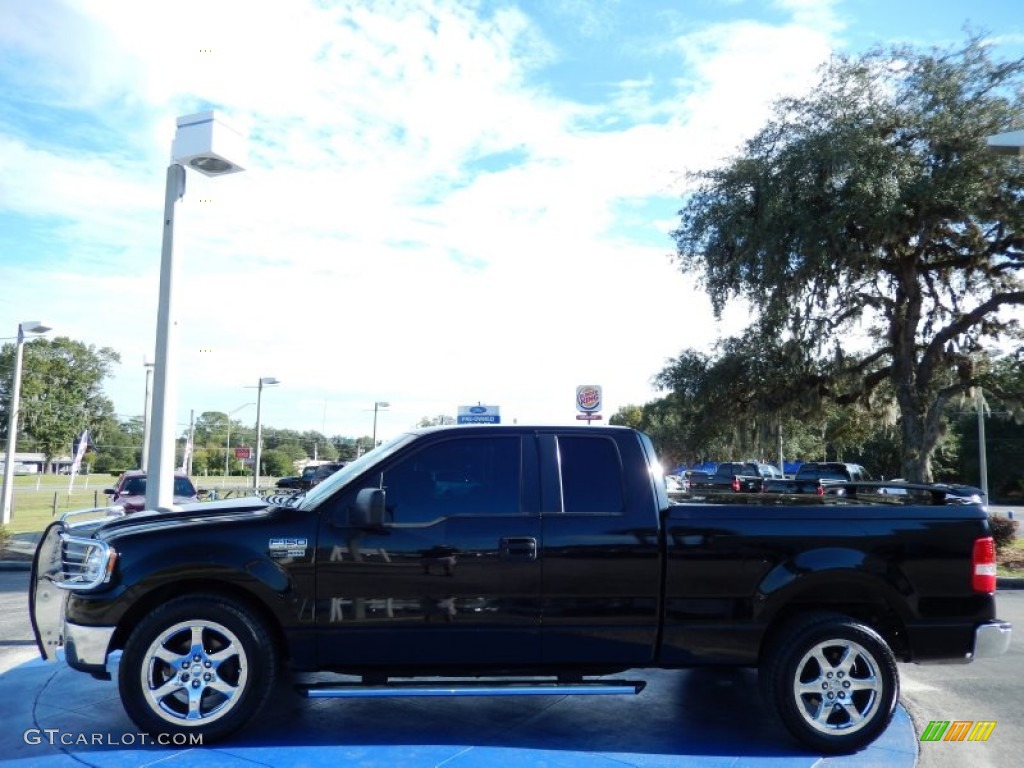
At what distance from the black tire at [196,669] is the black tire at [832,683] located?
2.90 metres

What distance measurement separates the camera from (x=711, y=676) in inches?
259

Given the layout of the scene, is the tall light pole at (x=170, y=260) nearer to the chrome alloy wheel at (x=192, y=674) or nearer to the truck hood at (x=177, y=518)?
the truck hood at (x=177, y=518)

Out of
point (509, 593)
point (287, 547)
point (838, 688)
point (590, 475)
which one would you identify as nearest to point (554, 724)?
point (509, 593)

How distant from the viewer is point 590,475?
16.7ft

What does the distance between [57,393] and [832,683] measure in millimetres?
94951

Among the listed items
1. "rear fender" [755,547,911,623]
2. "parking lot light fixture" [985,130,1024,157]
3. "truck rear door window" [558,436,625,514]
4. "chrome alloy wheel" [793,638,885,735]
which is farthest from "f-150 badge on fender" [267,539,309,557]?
"parking lot light fixture" [985,130,1024,157]

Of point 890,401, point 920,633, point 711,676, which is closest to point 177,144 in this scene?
point 711,676

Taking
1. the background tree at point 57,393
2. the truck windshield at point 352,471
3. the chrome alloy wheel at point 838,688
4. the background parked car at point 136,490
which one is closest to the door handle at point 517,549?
the truck windshield at point 352,471

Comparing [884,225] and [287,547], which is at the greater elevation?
[884,225]

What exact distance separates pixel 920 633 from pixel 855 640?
418mm

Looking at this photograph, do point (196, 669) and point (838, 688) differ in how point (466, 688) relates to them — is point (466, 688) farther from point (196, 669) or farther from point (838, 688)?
point (838, 688)

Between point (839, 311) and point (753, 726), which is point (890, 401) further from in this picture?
point (753, 726)

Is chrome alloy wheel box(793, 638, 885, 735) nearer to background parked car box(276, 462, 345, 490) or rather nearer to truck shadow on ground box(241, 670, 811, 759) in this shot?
truck shadow on ground box(241, 670, 811, 759)

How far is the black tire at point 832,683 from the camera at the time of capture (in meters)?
4.79
